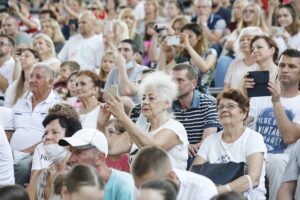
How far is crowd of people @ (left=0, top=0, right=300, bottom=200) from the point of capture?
6.59 m

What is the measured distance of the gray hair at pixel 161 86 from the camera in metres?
8.25

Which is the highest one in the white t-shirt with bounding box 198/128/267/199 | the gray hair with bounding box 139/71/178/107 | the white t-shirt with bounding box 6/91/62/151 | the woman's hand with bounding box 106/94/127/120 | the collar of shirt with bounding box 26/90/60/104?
the gray hair with bounding box 139/71/178/107

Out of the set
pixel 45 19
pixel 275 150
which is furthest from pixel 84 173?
pixel 45 19

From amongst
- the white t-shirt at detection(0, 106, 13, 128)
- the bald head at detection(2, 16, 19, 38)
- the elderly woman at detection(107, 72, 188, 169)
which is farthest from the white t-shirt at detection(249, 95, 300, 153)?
the bald head at detection(2, 16, 19, 38)

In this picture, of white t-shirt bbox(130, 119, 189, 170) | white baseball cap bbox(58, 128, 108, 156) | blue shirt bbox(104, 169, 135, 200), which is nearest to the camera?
blue shirt bbox(104, 169, 135, 200)

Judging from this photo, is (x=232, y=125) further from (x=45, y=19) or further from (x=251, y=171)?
(x=45, y=19)

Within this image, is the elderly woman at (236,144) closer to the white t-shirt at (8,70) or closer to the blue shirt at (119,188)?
the blue shirt at (119,188)

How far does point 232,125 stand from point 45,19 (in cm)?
787

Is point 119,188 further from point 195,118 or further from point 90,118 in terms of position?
point 90,118

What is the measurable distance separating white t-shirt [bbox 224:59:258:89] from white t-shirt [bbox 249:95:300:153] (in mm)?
1626

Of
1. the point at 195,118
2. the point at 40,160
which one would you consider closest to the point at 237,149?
the point at 195,118

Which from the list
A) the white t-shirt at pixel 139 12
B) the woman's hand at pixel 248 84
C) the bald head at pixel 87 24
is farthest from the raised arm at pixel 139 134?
the white t-shirt at pixel 139 12

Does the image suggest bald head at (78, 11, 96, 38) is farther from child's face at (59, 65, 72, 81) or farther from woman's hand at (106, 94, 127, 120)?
woman's hand at (106, 94, 127, 120)

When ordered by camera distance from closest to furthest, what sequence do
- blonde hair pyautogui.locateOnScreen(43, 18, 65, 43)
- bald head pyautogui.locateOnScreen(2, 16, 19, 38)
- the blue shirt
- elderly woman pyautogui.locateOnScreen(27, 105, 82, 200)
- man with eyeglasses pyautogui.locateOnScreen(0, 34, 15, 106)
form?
the blue shirt, elderly woman pyautogui.locateOnScreen(27, 105, 82, 200), man with eyeglasses pyautogui.locateOnScreen(0, 34, 15, 106), bald head pyautogui.locateOnScreen(2, 16, 19, 38), blonde hair pyautogui.locateOnScreen(43, 18, 65, 43)
